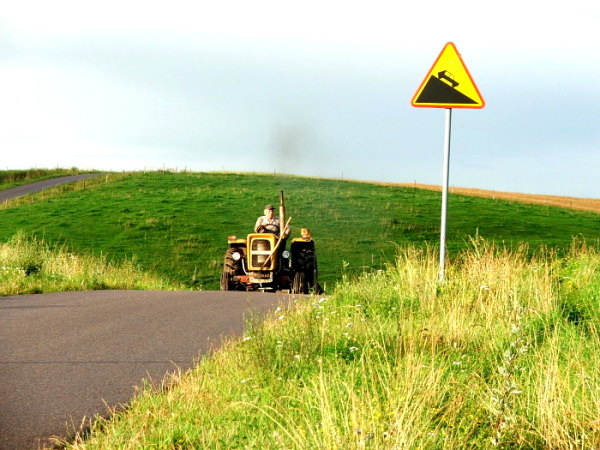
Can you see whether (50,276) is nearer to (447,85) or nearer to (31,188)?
(447,85)

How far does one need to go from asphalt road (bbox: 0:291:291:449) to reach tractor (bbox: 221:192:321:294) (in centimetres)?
92

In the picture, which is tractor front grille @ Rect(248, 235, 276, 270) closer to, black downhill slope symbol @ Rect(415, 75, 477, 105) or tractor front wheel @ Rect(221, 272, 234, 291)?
tractor front wheel @ Rect(221, 272, 234, 291)

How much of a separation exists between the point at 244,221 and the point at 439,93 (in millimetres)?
29177

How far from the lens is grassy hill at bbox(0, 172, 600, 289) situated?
32.2 metres

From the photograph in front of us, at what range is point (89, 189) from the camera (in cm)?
5559

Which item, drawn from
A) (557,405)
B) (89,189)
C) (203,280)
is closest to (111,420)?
(557,405)

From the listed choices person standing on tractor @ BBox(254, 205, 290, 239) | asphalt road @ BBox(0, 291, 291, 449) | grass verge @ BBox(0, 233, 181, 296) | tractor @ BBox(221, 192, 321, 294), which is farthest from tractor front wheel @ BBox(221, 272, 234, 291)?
grass verge @ BBox(0, 233, 181, 296)

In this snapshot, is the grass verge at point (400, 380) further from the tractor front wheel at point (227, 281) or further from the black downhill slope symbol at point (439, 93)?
the tractor front wheel at point (227, 281)

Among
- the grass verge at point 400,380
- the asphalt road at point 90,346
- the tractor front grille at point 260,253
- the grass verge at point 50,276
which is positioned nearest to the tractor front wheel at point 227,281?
the tractor front grille at point 260,253

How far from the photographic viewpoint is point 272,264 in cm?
1580

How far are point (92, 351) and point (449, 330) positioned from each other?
14.2 feet

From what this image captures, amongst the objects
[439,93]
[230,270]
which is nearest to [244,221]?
[230,270]

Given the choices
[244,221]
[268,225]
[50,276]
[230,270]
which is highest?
[268,225]

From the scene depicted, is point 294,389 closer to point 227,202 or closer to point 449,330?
point 449,330
